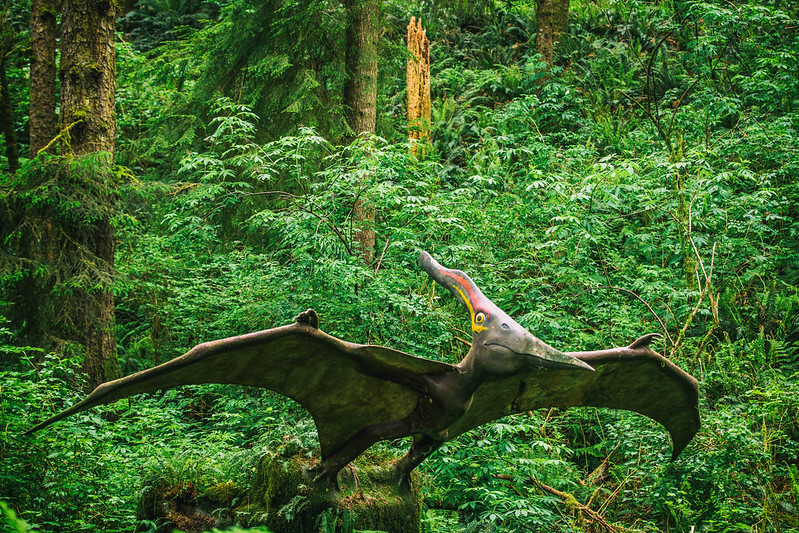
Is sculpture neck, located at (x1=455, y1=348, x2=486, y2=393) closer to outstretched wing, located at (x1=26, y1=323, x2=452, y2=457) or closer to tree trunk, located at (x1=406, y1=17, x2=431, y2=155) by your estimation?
outstretched wing, located at (x1=26, y1=323, x2=452, y2=457)

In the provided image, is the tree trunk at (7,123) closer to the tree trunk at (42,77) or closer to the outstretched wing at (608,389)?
the tree trunk at (42,77)

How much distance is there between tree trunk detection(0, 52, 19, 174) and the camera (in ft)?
28.8

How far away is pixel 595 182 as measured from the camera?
736 centimetres

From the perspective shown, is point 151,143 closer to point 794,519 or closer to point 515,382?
point 515,382

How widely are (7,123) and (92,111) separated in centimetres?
288

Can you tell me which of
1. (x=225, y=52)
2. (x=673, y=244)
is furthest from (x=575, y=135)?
(x=225, y=52)

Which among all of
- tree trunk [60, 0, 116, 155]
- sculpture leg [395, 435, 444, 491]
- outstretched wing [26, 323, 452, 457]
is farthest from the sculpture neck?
tree trunk [60, 0, 116, 155]

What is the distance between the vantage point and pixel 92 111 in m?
7.12

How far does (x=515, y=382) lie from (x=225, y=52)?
7.24 metres

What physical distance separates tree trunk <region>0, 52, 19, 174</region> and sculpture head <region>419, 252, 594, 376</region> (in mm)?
7656

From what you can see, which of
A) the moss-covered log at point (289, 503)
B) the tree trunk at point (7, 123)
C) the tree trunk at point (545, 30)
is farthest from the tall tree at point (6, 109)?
the tree trunk at point (545, 30)

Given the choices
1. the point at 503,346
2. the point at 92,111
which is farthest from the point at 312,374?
the point at 92,111

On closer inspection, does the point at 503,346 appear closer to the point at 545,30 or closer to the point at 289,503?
the point at 289,503

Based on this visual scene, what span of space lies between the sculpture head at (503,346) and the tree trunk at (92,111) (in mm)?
4790
